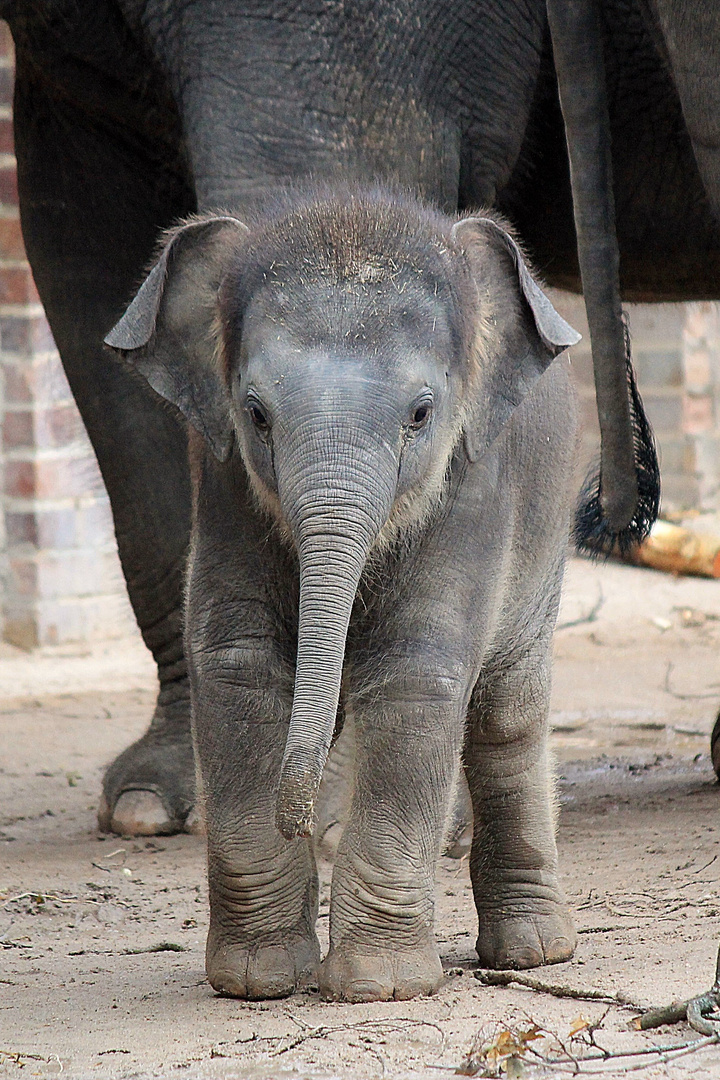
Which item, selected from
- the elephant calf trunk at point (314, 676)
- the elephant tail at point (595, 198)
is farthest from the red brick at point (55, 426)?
the elephant calf trunk at point (314, 676)

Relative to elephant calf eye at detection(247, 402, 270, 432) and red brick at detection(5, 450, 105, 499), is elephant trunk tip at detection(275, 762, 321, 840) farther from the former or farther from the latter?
red brick at detection(5, 450, 105, 499)

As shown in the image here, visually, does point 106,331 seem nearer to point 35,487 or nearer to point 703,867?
point 703,867

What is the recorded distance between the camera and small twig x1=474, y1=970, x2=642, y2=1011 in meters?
2.64

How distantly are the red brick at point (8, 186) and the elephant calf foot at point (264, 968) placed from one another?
4.28 m

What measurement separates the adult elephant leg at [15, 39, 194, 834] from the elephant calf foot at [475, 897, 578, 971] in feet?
4.85

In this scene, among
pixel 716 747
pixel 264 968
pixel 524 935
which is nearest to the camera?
pixel 264 968

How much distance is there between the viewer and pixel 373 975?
2658mm

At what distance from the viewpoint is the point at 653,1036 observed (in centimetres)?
246

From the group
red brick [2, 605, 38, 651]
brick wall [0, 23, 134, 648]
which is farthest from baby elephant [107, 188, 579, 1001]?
red brick [2, 605, 38, 651]

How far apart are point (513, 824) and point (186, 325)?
0.94m

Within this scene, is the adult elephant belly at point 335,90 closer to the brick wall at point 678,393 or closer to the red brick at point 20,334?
the red brick at point 20,334

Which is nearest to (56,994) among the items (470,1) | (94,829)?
(94,829)

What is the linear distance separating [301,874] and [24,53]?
2.17 m

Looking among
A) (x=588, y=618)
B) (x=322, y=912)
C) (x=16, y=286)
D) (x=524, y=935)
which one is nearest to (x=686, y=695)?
(x=588, y=618)
